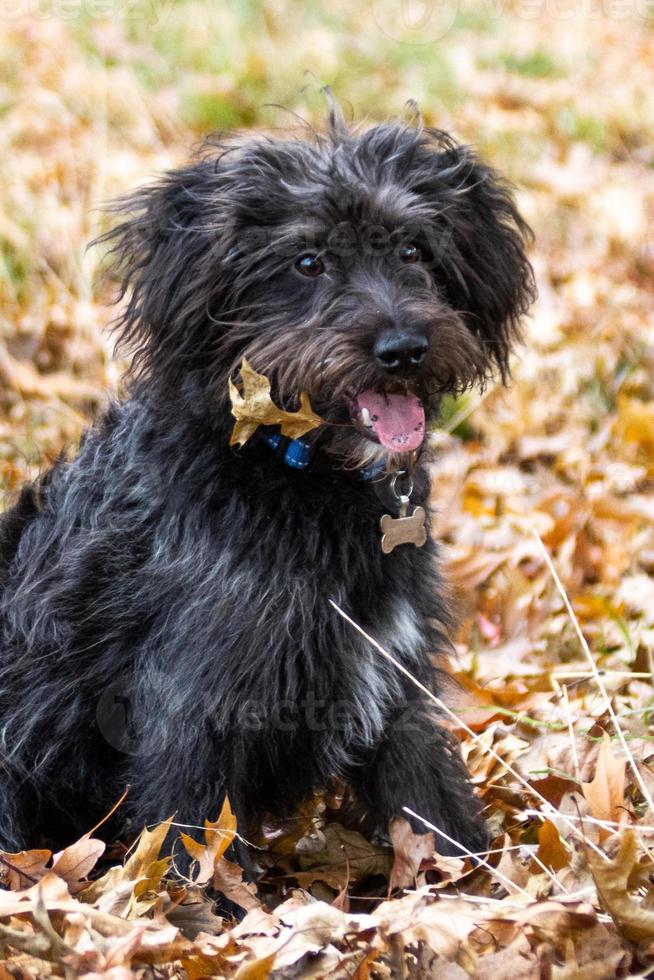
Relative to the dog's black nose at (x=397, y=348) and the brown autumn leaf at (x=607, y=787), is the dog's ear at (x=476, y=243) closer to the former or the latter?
the dog's black nose at (x=397, y=348)

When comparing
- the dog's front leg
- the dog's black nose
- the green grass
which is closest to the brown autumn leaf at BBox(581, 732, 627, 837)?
the dog's front leg

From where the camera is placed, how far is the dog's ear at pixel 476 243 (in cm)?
348

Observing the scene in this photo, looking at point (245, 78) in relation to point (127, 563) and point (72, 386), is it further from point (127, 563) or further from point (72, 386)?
point (127, 563)

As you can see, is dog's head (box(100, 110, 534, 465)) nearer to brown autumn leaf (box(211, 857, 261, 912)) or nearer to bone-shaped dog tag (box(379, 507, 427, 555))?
bone-shaped dog tag (box(379, 507, 427, 555))

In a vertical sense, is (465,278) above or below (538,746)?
above

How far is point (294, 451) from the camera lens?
3154 mm

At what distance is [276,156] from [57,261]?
4385 millimetres

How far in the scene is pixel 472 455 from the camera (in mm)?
6535

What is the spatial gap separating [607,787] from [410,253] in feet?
4.89

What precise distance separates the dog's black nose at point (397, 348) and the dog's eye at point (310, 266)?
0.31 metres

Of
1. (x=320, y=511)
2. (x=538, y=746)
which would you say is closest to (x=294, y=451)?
(x=320, y=511)

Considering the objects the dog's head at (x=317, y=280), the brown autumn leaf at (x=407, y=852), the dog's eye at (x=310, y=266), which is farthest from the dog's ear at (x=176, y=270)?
the brown autumn leaf at (x=407, y=852)

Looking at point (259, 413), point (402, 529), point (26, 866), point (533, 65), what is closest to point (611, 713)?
point (402, 529)

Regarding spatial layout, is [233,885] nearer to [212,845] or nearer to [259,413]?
[212,845]
